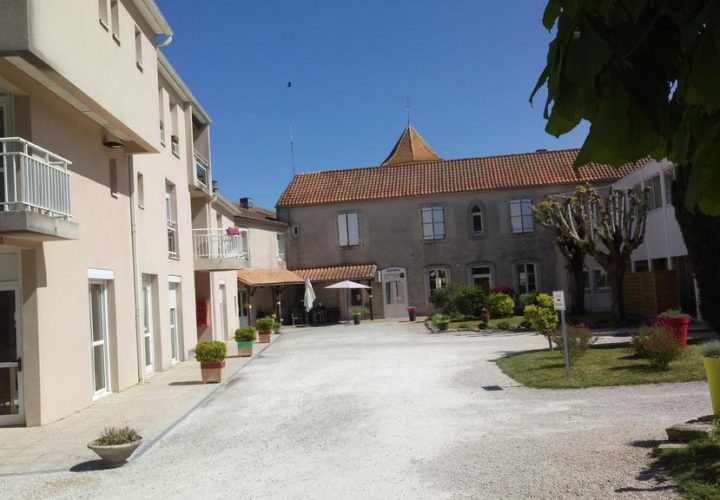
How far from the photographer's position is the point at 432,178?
3969 cm

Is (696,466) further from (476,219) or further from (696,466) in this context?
(476,219)

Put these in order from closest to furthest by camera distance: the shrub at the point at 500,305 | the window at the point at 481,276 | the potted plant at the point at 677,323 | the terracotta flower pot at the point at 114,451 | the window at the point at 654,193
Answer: the terracotta flower pot at the point at 114,451
the potted plant at the point at 677,323
the window at the point at 654,193
the shrub at the point at 500,305
the window at the point at 481,276

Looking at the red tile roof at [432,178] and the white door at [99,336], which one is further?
the red tile roof at [432,178]

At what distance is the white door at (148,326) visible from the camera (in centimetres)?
1705

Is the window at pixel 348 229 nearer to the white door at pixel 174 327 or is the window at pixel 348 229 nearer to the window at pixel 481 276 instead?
the window at pixel 481 276

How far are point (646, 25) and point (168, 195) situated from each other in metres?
19.5

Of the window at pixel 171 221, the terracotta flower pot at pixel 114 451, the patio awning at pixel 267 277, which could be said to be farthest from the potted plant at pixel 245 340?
the terracotta flower pot at pixel 114 451

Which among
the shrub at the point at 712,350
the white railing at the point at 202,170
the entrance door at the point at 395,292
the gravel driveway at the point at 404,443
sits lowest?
the gravel driveway at the point at 404,443

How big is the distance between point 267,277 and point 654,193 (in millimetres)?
18042

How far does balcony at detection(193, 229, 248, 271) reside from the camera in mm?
22859

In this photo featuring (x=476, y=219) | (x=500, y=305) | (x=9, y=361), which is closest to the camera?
(x=9, y=361)

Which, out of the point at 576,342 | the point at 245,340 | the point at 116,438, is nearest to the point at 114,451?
the point at 116,438

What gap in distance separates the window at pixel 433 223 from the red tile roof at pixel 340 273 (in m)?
3.47

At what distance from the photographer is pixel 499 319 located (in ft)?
100
